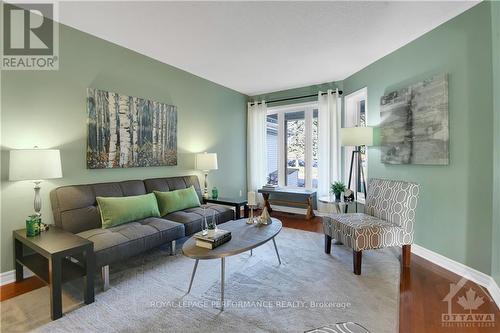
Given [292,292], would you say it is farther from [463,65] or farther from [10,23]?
[10,23]

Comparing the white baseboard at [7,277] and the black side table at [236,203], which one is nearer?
the white baseboard at [7,277]

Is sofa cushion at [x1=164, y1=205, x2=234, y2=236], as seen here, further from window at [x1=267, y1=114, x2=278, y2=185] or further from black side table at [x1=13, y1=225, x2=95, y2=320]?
window at [x1=267, y1=114, x2=278, y2=185]

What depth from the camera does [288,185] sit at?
552 centimetres

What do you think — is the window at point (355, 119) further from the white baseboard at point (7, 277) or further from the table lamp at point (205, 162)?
the white baseboard at point (7, 277)

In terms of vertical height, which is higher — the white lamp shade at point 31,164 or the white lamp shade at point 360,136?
the white lamp shade at point 360,136

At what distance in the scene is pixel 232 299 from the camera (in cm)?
207

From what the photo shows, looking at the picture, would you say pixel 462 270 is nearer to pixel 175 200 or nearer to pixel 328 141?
pixel 328 141

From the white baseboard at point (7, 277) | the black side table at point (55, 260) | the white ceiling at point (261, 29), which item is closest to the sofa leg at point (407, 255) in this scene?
the white ceiling at point (261, 29)

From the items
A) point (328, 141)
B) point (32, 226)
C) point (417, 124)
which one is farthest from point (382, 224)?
point (32, 226)

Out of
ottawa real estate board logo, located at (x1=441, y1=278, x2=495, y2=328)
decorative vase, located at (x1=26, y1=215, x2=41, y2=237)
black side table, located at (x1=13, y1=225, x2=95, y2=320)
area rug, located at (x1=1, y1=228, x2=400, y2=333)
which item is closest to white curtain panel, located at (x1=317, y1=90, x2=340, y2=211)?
area rug, located at (x1=1, y1=228, x2=400, y2=333)

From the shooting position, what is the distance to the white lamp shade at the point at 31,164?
2.13 m

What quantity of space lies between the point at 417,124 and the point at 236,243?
2573 mm

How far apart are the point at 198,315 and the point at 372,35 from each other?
342 cm

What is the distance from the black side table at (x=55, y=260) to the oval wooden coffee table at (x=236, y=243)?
2.57 feet
